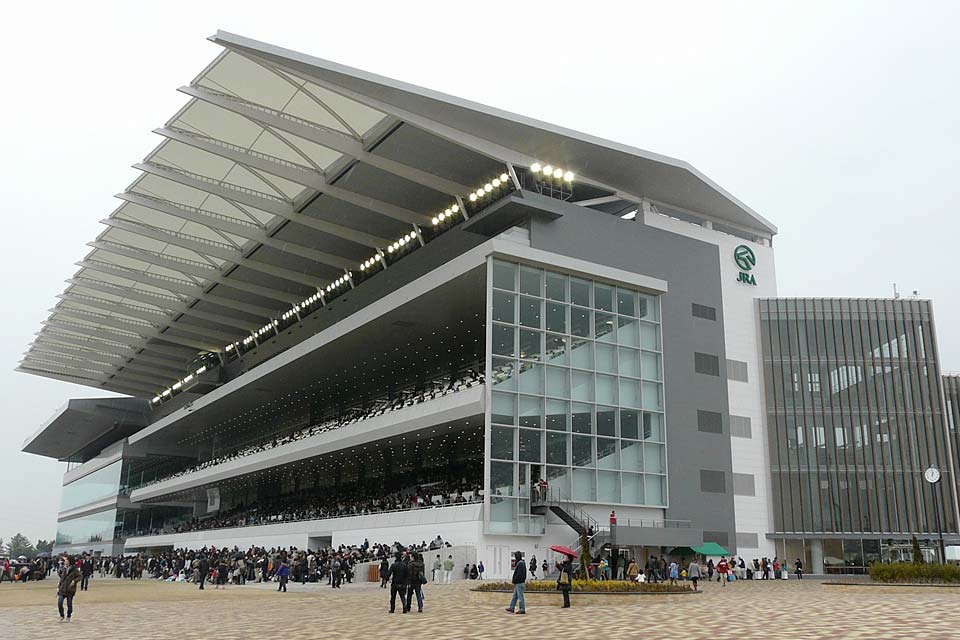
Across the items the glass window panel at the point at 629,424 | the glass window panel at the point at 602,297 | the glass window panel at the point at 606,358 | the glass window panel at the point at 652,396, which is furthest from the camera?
the glass window panel at the point at 652,396

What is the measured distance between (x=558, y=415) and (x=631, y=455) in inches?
176

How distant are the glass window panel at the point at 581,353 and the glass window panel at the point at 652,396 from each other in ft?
10.5

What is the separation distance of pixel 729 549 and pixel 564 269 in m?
15.4

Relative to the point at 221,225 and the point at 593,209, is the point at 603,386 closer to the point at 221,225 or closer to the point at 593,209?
the point at 593,209

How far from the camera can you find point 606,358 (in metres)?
39.3

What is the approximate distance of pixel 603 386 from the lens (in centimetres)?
3872

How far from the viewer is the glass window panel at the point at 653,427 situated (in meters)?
39.6

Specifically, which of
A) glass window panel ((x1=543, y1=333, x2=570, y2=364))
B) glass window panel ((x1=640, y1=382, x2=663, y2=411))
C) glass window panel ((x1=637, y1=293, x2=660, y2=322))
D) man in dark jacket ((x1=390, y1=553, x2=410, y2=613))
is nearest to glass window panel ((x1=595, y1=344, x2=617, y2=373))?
glass window panel ((x1=640, y1=382, x2=663, y2=411))

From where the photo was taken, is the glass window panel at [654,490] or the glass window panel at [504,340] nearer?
the glass window panel at [504,340]

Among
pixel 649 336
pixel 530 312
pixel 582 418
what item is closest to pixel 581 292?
pixel 530 312

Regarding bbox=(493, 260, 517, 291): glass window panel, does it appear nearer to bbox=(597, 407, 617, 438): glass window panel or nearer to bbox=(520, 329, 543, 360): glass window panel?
bbox=(520, 329, 543, 360): glass window panel

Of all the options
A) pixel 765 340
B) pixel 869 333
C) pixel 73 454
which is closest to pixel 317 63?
pixel 765 340

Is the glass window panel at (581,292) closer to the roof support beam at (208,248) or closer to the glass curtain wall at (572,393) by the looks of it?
the glass curtain wall at (572,393)

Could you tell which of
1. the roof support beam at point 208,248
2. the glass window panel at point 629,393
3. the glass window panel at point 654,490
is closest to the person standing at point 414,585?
the glass window panel at point 654,490
